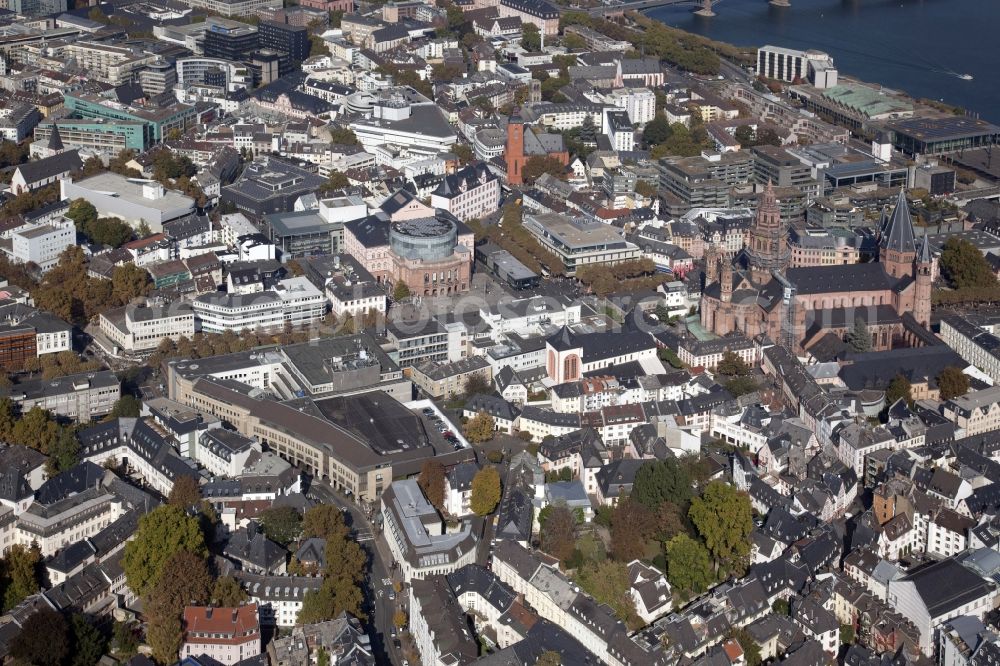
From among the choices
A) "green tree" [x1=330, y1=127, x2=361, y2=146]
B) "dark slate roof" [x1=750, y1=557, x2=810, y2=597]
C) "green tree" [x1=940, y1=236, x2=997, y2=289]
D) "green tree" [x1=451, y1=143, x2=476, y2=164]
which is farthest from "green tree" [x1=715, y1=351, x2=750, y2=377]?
"green tree" [x1=330, y1=127, x2=361, y2=146]

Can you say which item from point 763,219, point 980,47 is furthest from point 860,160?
point 980,47

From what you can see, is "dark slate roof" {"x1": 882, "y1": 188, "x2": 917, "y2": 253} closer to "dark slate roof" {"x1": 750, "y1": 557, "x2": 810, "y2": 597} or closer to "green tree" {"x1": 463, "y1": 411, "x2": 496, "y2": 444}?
"green tree" {"x1": 463, "y1": 411, "x2": 496, "y2": 444}

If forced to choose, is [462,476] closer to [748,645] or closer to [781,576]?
[781,576]

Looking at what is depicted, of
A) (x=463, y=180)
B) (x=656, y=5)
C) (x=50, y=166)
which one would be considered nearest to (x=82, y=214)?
(x=50, y=166)

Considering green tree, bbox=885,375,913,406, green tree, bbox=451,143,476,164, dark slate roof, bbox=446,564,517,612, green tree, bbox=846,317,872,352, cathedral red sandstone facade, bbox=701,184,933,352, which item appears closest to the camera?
dark slate roof, bbox=446,564,517,612

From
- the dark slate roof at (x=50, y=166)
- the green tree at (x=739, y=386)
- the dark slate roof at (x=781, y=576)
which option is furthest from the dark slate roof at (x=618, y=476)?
the dark slate roof at (x=50, y=166)

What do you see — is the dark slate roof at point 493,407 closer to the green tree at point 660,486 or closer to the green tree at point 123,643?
the green tree at point 660,486

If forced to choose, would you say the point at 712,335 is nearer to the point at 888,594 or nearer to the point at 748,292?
the point at 748,292
